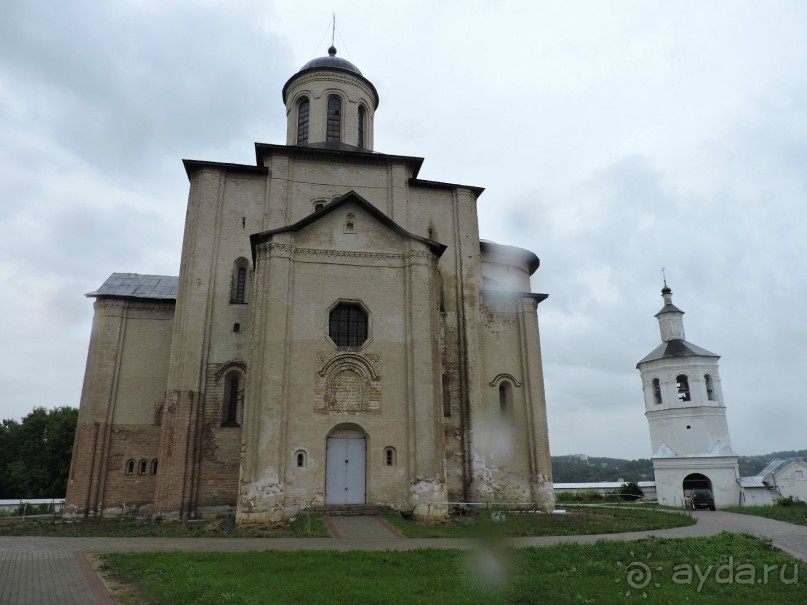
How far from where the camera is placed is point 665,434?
33281mm

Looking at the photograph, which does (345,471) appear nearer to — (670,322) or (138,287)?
(138,287)

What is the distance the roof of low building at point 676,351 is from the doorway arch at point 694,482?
6.87 meters

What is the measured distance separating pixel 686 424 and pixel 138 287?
30.3 m

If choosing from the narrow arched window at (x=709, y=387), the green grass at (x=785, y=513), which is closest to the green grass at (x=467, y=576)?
the green grass at (x=785, y=513)

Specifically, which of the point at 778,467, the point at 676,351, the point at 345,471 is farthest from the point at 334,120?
the point at 778,467

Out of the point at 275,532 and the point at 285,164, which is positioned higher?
the point at 285,164

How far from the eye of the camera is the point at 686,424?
32625 millimetres

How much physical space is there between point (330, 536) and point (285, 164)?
1451 centimetres

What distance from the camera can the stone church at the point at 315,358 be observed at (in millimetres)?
16938

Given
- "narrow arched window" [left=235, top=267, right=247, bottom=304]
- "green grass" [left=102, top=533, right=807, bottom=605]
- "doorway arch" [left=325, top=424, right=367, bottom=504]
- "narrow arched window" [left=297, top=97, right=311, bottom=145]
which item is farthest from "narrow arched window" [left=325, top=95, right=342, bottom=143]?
"green grass" [left=102, top=533, right=807, bottom=605]

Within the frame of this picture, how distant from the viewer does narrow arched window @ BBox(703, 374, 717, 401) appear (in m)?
32.9

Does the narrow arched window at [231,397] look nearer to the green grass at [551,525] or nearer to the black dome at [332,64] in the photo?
the green grass at [551,525]

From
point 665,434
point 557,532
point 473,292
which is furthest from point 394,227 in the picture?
point 665,434

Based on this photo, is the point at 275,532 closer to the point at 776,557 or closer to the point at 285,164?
the point at 776,557
